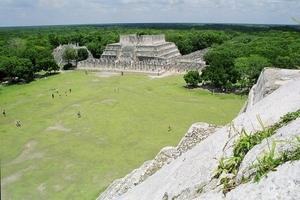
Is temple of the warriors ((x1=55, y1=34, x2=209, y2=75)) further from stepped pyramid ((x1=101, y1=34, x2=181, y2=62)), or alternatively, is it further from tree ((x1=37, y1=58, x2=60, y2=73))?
tree ((x1=37, y1=58, x2=60, y2=73))

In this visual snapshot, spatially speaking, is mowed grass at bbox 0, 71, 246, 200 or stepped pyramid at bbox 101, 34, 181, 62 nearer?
mowed grass at bbox 0, 71, 246, 200

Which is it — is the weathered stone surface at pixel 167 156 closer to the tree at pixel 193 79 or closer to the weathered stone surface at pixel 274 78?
the weathered stone surface at pixel 274 78

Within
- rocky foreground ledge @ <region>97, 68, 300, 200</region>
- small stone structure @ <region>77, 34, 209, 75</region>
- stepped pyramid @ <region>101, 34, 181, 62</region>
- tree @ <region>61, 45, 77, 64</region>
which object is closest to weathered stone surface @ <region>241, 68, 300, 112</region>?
rocky foreground ledge @ <region>97, 68, 300, 200</region>

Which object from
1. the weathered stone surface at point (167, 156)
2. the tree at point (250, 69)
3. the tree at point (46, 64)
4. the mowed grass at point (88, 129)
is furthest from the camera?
the tree at point (46, 64)

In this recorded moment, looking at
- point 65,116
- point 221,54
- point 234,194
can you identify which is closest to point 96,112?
point 65,116

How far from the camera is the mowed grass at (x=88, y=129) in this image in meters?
16.0

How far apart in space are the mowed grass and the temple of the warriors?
39.7 ft

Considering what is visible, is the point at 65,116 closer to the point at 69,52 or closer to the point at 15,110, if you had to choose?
the point at 15,110

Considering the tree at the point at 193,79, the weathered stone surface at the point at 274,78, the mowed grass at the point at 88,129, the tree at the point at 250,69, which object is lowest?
the mowed grass at the point at 88,129

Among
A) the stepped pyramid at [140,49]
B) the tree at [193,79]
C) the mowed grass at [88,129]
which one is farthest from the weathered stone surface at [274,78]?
the stepped pyramid at [140,49]

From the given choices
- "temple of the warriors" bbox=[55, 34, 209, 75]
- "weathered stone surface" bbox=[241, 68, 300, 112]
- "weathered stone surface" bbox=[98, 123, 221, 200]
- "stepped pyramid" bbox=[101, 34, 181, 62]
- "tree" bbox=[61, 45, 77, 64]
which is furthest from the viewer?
"stepped pyramid" bbox=[101, 34, 181, 62]

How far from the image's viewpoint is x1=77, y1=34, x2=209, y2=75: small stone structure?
177 ft

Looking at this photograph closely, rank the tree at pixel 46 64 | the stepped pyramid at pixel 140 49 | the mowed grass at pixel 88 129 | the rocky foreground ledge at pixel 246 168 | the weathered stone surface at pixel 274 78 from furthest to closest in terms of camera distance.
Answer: the stepped pyramid at pixel 140 49
the tree at pixel 46 64
the mowed grass at pixel 88 129
the weathered stone surface at pixel 274 78
the rocky foreground ledge at pixel 246 168

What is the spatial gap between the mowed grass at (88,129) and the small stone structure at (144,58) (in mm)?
12121
